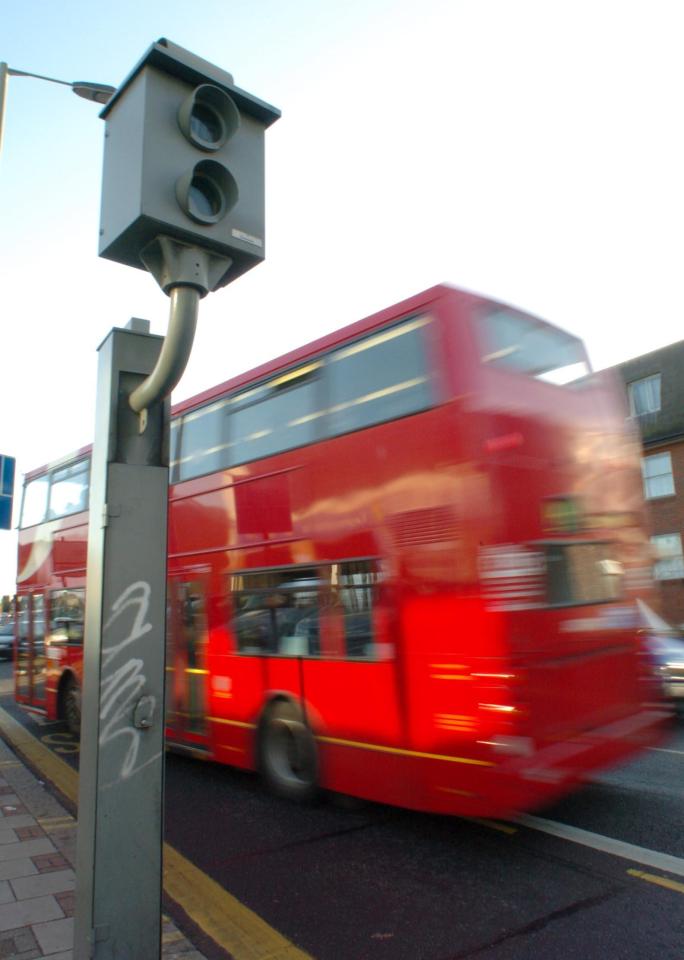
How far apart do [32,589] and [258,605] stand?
235 inches

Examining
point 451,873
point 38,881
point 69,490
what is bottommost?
point 451,873

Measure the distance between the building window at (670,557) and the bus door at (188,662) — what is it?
18816mm

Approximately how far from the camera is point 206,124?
2506mm

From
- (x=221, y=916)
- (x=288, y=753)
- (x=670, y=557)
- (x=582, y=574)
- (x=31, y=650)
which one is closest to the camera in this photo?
(x=221, y=916)

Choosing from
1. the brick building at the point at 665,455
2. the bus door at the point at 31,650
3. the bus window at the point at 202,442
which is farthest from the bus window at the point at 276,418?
the brick building at the point at 665,455

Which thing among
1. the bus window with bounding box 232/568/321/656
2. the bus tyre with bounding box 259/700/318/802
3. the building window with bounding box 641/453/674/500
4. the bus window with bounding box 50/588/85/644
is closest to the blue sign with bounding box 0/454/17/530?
the bus window with bounding box 50/588/85/644

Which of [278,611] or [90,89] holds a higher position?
[90,89]

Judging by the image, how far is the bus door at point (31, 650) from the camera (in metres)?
10.6


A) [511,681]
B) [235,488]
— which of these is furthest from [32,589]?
[511,681]

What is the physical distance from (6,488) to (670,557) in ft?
68.1

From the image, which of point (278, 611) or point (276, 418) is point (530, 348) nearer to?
point (276, 418)

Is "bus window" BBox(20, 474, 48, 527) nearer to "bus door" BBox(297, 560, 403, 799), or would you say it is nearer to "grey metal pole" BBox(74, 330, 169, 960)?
"bus door" BBox(297, 560, 403, 799)

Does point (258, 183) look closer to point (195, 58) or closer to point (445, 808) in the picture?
point (195, 58)

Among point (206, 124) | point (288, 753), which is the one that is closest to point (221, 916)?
point (288, 753)
